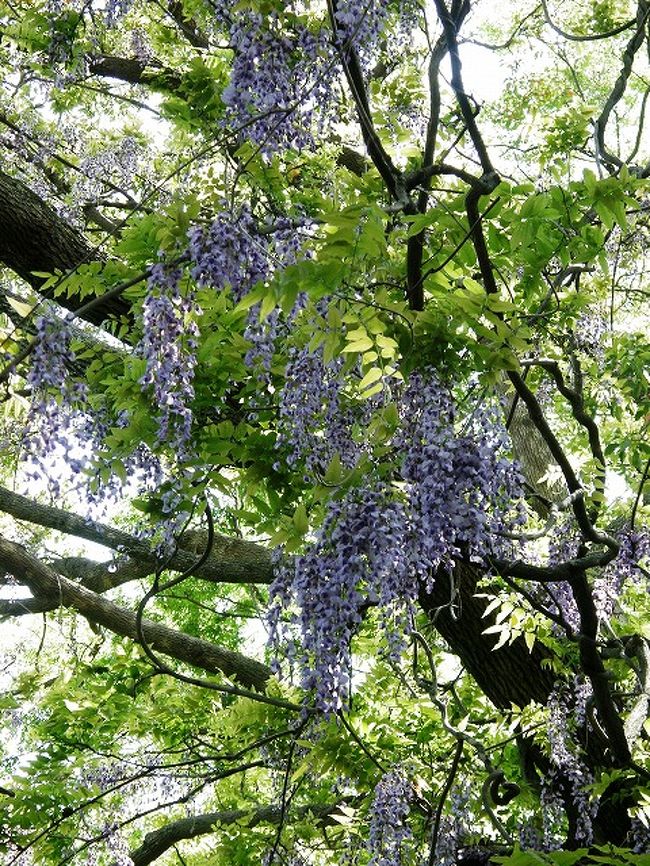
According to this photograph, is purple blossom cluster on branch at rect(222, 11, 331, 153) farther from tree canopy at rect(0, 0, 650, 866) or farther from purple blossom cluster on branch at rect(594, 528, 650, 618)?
purple blossom cluster on branch at rect(594, 528, 650, 618)

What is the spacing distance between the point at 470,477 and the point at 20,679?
4418 mm

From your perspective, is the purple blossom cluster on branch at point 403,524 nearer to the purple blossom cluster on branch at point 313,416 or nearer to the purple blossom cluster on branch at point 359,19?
the purple blossom cluster on branch at point 313,416

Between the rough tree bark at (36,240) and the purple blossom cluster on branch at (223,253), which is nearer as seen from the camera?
the purple blossom cluster on branch at (223,253)

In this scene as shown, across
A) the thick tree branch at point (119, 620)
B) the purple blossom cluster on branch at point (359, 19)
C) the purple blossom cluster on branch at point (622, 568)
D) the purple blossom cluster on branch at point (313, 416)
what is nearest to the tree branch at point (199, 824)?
the thick tree branch at point (119, 620)

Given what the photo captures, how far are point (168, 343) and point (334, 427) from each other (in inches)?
25.7

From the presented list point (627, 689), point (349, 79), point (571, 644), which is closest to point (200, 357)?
point (349, 79)

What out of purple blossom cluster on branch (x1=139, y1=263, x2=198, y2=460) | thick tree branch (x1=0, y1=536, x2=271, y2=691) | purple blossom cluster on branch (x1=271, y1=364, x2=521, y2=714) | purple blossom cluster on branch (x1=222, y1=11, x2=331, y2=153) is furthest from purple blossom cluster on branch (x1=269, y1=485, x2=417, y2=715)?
thick tree branch (x1=0, y1=536, x2=271, y2=691)

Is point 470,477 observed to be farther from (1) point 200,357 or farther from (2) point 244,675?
(2) point 244,675

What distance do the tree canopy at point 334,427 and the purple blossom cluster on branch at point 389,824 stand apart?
19 millimetres

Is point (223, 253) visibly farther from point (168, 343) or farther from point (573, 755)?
point (573, 755)

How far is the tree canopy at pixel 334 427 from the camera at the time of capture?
286cm

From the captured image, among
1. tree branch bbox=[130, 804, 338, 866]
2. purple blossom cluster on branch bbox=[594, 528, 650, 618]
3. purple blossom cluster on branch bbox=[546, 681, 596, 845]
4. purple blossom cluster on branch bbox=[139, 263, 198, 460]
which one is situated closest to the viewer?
purple blossom cluster on branch bbox=[139, 263, 198, 460]

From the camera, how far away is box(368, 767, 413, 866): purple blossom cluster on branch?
4.41 m

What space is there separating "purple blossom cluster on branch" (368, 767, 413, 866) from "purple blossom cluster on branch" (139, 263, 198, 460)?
2203mm
